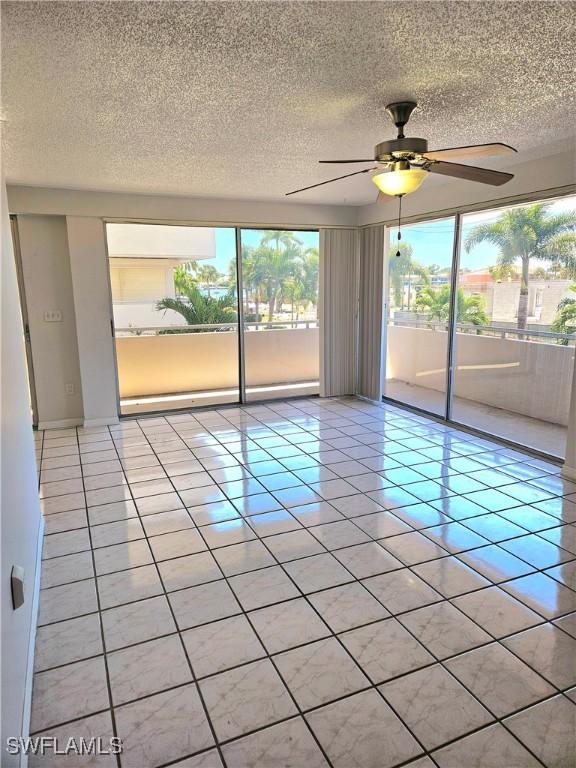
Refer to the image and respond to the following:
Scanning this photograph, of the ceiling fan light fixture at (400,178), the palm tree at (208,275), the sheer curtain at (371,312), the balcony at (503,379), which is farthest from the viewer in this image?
the sheer curtain at (371,312)

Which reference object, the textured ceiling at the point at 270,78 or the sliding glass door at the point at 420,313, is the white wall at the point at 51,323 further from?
the sliding glass door at the point at 420,313

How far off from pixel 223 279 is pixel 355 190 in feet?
5.90

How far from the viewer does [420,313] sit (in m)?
5.55

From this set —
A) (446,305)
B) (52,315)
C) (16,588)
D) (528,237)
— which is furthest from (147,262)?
(16,588)

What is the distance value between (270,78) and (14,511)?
2.17 metres

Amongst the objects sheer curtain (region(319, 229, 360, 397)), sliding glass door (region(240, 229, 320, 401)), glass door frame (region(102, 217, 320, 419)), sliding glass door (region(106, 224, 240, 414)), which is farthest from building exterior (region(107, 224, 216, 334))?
sheer curtain (region(319, 229, 360, 397))

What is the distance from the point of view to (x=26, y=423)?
8.63 feet

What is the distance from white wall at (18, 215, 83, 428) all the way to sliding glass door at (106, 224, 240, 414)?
486mm

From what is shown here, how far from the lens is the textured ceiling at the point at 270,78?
5.78 feet

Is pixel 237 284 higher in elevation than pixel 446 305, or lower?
higher

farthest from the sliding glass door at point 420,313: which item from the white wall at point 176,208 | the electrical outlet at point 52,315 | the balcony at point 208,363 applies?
the electrical outlet at point 52,315

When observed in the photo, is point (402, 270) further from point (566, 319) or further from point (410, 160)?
point (410, 160)

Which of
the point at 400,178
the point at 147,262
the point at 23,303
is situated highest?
the point at 400,178

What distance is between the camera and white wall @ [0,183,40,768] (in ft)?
4.83
